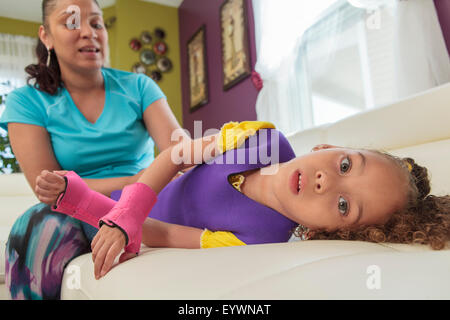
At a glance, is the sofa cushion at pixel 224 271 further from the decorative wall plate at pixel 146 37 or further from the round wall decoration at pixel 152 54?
the decorative wall plate at pixel 146 37

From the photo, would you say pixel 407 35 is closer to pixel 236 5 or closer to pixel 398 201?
pixel 398 201

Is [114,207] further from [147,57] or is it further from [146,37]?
[146,37]

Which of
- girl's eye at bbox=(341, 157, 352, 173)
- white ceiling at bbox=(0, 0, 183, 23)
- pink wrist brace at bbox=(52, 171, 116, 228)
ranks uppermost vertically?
white ceiling at bbox=(0, 0, 183, 23)

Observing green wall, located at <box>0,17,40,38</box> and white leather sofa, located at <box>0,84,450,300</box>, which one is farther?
green wall, located at <box>0,17,40,38</box>

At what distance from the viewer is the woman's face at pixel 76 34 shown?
1.28 metres

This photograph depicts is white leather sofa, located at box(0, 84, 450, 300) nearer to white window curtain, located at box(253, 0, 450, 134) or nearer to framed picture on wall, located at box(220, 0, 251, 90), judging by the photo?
white window curtain, located at box(253, 0, 450, 134)

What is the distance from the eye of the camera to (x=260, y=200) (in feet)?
3.21

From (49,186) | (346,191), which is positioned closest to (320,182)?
(346,191)

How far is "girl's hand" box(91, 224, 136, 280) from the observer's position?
26.3 inches

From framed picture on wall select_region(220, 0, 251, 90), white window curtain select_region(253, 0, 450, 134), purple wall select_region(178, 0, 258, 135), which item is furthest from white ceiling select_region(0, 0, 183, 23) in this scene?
white window curtain select_region(253, 0, 450, 134)

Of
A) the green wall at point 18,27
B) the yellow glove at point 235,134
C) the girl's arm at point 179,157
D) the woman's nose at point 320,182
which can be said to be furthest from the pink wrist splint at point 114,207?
the green wall at point 18,27

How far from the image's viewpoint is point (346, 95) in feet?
8.53

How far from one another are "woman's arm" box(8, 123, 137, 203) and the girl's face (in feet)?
2.10
